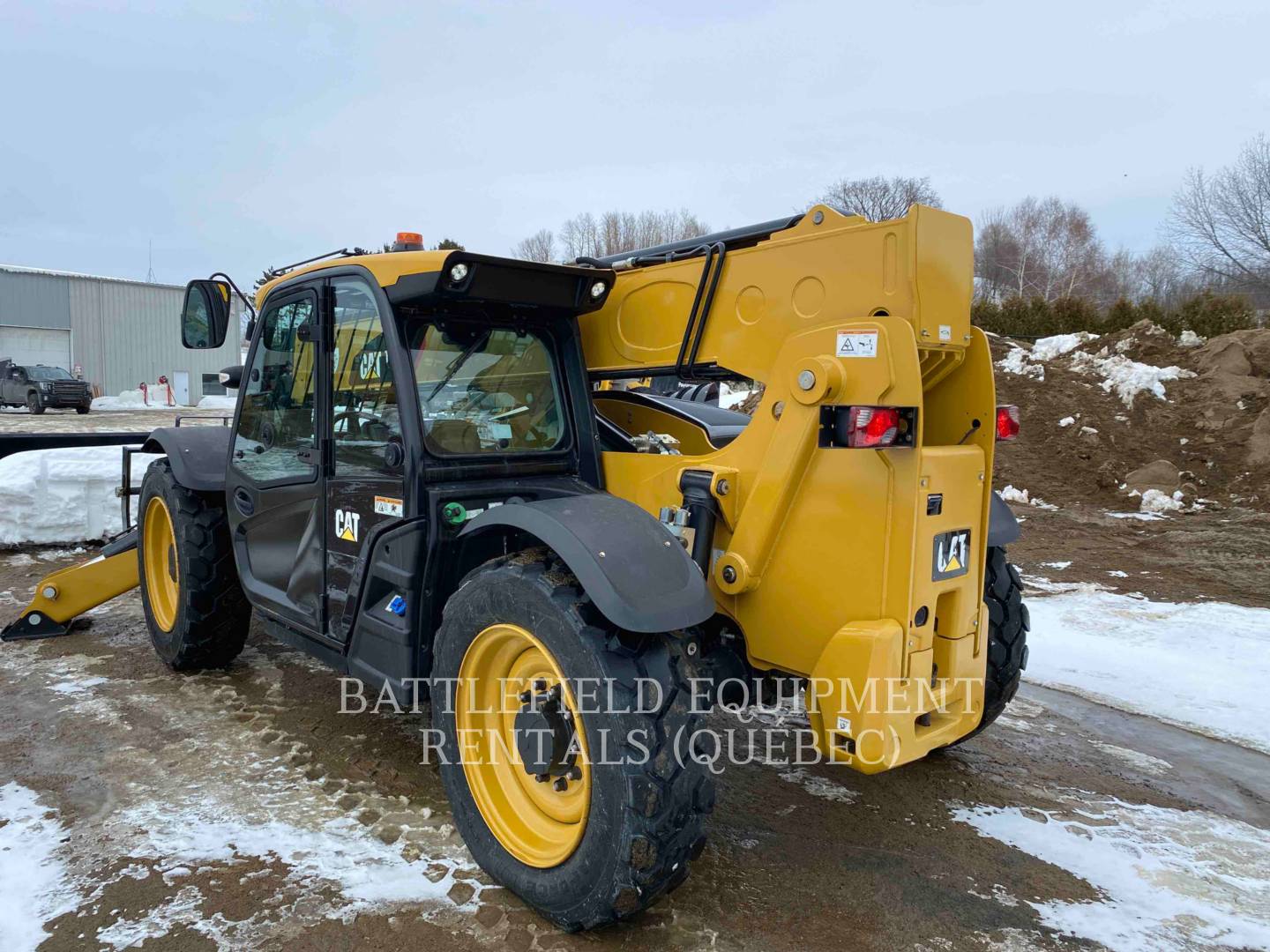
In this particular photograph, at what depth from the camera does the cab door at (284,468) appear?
12.3 feet

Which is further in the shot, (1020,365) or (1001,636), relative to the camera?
(1020,365)

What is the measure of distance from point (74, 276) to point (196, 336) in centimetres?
4135

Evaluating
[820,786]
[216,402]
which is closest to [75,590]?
[820,786]

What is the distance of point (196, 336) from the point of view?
4461 mm

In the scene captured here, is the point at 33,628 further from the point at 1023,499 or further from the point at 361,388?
the point at 1023,499

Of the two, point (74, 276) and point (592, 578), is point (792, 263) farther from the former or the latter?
point (74, 276)

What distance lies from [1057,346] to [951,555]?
14286 millimetres

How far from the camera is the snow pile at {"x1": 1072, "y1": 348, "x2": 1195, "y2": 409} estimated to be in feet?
43.1

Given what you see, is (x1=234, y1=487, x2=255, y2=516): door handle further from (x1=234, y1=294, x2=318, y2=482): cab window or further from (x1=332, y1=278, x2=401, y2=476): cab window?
(x1=332, y1=278, x2=401, y2=476): cab window

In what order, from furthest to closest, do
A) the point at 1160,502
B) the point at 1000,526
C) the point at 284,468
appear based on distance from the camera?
the point at 1160,502
the point at 284,468
the point at 1000,526

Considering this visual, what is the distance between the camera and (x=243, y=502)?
14.3 ft

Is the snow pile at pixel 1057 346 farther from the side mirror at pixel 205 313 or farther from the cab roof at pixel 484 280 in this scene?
the side mirror at pixel 205 313

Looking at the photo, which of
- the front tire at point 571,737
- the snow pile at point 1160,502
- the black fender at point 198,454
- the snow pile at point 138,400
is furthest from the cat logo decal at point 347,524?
the snow pile at point 138,400

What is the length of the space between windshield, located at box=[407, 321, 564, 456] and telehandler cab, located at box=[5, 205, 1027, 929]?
0.03ft
